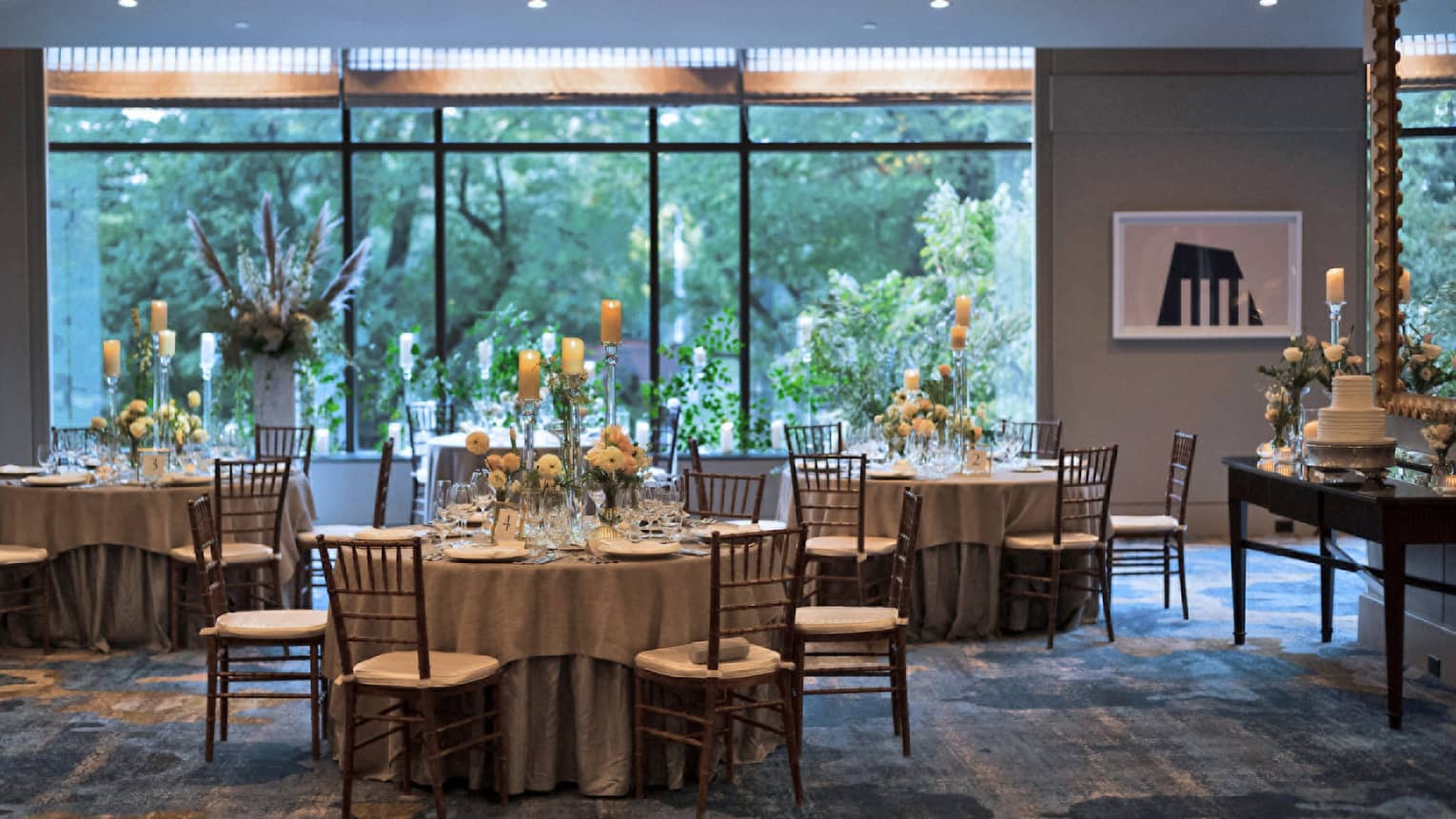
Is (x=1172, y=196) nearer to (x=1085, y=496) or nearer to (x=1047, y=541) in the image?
(x=1085, y=496)

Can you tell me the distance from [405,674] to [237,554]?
9.41ft

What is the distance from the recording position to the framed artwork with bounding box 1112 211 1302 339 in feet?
35.7

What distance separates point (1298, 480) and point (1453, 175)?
1643 millimetres

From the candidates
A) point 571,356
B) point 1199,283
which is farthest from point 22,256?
point 1199,283

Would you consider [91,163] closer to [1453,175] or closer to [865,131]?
[865,131]

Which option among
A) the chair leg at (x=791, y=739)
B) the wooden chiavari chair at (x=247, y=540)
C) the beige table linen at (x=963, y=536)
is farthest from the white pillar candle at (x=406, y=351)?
the chair leg at (x=791, y=739)

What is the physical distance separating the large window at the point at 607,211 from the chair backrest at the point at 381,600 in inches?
232

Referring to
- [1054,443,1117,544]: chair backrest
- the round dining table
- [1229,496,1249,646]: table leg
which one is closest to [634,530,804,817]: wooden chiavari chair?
Answer: [1054,443,1117,544]: chair backrest

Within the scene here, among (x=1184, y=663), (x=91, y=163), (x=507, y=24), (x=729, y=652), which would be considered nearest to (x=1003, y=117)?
(x=507, y=24)

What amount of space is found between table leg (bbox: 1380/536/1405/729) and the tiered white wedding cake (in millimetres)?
900

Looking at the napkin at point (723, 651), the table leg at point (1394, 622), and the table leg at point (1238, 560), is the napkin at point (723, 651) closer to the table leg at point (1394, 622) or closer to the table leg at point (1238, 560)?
the table leg at point (1394, 622)

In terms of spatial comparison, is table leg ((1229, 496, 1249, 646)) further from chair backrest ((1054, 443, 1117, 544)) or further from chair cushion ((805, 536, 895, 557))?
chair cushion ((805, 536, 895, 557))

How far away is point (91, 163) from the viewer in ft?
36.2

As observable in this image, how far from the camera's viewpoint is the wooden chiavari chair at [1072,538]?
7379 millimetres
